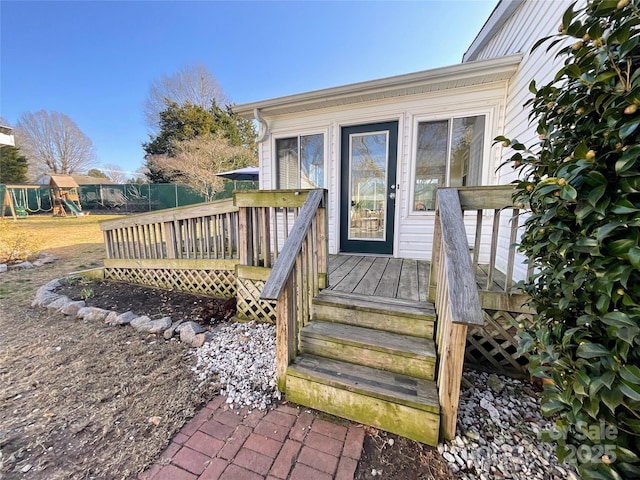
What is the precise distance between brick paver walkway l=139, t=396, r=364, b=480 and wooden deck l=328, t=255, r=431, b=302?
43.3 inches

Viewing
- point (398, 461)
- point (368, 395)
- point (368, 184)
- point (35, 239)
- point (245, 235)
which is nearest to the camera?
point (398, 461)

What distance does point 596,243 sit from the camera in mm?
1000

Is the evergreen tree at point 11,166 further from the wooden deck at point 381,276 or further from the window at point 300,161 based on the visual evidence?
the wooden deck at point 381,276

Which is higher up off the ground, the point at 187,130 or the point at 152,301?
the point at 187,130

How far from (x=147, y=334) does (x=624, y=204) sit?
375 cm

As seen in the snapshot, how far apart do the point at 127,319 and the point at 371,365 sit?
2.90 m

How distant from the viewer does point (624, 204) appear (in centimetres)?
94

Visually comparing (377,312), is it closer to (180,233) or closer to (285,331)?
A: (285,331)

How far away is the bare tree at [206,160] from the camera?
13.7 meters

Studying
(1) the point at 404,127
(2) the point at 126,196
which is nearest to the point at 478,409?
(1) the point at 404,127

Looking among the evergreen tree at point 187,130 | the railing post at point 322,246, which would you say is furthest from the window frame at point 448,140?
the evergreen tree at point 187,130

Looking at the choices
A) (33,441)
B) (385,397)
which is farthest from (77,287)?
(385,397)

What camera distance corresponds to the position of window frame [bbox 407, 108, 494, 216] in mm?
3445

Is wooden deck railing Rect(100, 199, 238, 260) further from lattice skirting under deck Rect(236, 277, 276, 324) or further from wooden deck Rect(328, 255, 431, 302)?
wooden deck Rect(328, 255, 431, 302)
